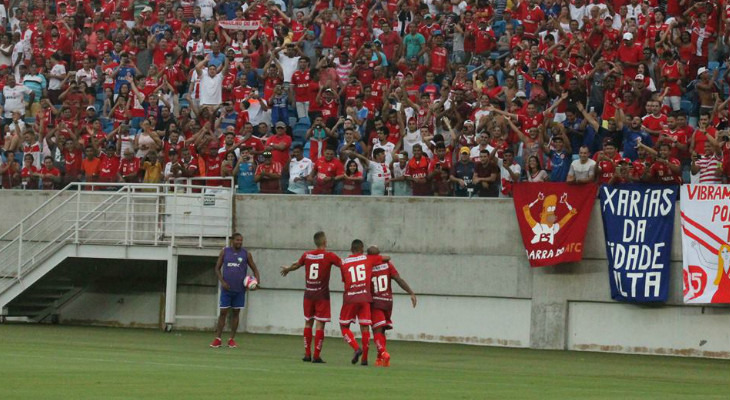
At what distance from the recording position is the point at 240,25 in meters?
34.4

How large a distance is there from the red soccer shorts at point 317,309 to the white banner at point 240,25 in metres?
14.9

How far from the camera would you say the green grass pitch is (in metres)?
14.6

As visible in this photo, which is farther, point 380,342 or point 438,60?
point 438,60

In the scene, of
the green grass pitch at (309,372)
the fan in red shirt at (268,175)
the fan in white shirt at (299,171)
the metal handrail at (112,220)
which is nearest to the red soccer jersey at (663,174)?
the green grass pitch at (309,372)

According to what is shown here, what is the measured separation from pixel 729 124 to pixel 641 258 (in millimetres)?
2841

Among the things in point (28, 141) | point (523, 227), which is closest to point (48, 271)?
point (28, 141)

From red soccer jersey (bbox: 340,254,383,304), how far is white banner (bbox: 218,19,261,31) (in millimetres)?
15668

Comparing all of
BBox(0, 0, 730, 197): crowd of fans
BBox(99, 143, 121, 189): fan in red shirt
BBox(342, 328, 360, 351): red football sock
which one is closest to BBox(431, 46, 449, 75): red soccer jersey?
BBox(0, 0, 730, 197): crowd of fans

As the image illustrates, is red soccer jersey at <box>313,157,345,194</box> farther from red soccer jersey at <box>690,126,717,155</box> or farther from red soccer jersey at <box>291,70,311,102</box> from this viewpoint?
red soccer jersey at <box>690,126,717,155</box>

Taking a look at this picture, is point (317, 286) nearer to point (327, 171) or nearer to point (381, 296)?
point (381, 296)

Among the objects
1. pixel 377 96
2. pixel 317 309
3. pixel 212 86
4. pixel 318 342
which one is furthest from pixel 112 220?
pixel 318 342

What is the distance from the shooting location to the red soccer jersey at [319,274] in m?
20.6

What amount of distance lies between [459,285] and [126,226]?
6599 mm

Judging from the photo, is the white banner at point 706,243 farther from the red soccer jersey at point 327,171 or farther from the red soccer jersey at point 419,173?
the red soccer jersey at point 327,171
